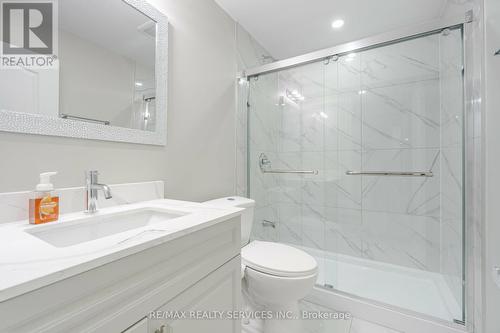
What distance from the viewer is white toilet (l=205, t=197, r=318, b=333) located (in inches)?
43.7

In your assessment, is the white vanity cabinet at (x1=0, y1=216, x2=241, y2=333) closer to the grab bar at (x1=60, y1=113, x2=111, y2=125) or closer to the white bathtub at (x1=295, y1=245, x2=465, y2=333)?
the grab bar at (x1=60, y1=113, x2=111, y2=125)

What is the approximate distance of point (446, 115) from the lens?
1.63 m

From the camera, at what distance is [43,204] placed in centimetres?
71

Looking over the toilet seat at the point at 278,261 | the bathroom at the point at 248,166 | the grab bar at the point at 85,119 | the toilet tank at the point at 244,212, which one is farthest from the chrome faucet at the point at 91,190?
the toilet seat at the point at 278,261

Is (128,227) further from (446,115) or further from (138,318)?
(446,115)

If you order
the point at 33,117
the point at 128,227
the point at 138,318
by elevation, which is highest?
the point at 33,117

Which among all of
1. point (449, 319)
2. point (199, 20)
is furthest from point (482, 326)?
point (199, 20)

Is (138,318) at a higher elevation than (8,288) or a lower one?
lower

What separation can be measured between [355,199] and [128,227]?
72.3 inches

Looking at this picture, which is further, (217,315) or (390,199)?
(390,199)

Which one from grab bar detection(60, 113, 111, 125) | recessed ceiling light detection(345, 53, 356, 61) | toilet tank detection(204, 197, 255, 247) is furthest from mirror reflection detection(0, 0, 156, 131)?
recessed ceiling light detection(345, 53, 356, 61)

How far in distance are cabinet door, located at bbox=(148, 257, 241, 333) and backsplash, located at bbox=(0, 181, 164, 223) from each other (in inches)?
21.6

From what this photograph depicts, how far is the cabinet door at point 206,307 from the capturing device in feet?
1.95

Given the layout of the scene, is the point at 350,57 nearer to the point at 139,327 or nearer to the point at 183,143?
the point at 183,143
